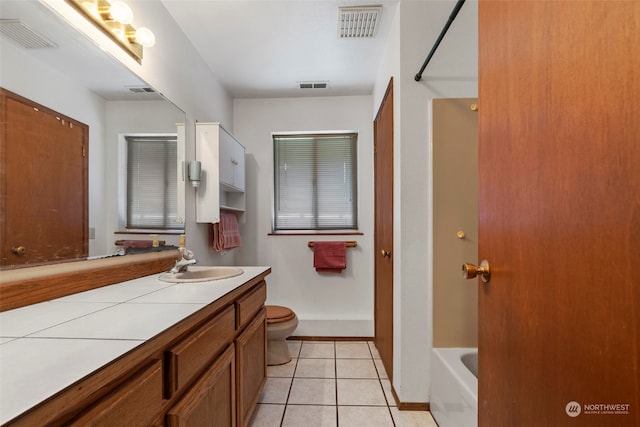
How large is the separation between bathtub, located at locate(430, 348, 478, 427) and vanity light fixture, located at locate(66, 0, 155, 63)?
225cm

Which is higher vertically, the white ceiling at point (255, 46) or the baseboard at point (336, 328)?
the white ceiling at point (255, 46)

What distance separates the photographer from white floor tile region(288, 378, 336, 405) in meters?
1.70

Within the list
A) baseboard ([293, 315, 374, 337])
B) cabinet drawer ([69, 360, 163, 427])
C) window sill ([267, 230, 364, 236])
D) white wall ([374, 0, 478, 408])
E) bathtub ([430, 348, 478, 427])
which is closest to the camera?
cabinet drawer ([69, 360, 163, 427])

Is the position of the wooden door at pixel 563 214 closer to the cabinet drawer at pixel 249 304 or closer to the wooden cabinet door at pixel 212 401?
the wooden cabinet door at pixel 212 401

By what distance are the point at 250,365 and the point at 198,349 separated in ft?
2.15

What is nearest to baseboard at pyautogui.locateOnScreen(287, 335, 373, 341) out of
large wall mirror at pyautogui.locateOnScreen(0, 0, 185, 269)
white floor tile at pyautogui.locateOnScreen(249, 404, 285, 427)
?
white floor tile at pyautogui.locateOnScreen(249, 404, 285, 427)

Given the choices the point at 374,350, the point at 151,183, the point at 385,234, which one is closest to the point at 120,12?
the point at 151,183

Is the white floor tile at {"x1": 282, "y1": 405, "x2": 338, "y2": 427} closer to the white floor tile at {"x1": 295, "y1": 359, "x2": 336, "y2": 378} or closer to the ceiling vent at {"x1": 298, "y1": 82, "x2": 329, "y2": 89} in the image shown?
the white floor tile at {"x1": 295, "y1": 359, "x2": 336, "y2": 378}

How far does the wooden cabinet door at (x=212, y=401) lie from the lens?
0.75 meters

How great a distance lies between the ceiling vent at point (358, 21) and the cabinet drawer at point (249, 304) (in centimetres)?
173

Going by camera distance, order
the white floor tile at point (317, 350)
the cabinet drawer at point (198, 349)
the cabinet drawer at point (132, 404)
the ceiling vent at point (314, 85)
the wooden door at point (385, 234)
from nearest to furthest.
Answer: the cabinet drawer at point (132, 404), the cabinet drawer at point (198, 349), the wooden door at point (385, 234), the white floor tile at point (317, 350), the ceiling vent at point (314, 85)

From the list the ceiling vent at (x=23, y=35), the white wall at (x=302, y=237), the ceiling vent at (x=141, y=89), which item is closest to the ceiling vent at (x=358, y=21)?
the white wall at (x=302, y=237)

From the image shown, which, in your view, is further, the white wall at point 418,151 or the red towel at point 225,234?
the red towel at point 225,234

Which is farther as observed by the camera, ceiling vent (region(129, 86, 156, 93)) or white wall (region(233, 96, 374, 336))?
white wall (region(233, 96, 374, 336))
